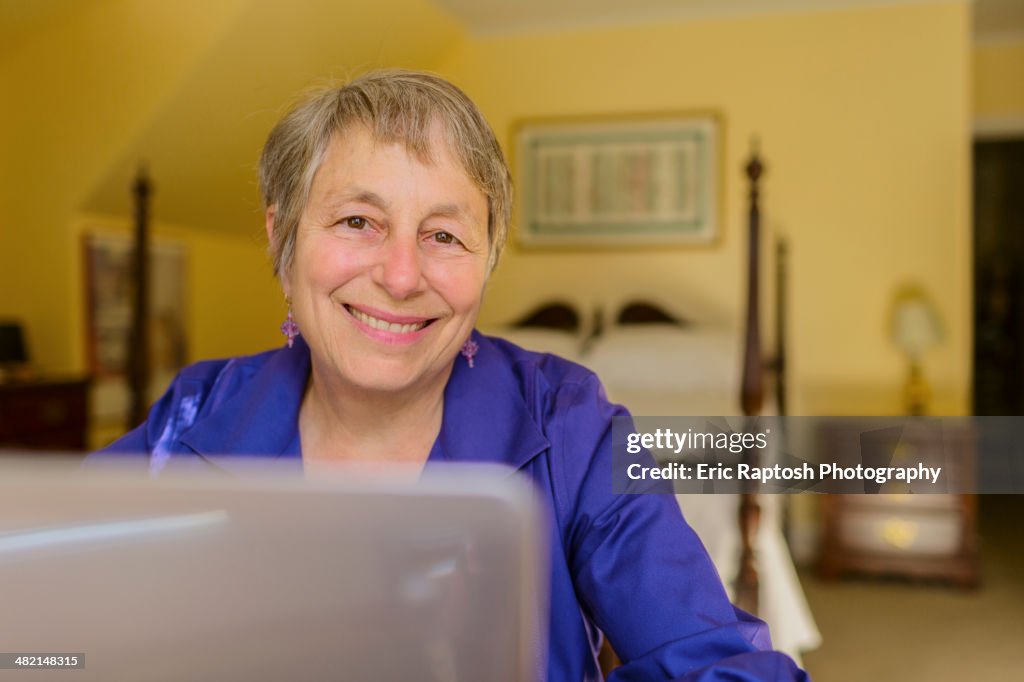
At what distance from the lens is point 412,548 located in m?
0.36

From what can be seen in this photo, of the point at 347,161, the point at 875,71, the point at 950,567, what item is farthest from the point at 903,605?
the point at 347,161

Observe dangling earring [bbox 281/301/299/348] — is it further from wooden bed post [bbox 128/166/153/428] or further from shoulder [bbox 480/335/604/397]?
wooden bed post [bbox 128/166/153/428]

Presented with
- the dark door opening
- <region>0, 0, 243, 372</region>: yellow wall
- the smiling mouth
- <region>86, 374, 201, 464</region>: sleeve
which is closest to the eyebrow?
the smiling mouth

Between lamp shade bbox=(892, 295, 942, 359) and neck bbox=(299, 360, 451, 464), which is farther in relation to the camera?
lamp shade bbox=(892, 295, 942, 359)

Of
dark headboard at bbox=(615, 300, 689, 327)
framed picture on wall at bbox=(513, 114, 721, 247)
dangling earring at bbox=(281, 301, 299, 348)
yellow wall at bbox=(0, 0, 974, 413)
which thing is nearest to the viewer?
dangling earring at bbox=(281, 301, 299, 348)

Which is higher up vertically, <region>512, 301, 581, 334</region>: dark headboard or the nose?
the nose

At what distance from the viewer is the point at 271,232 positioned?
1.08m

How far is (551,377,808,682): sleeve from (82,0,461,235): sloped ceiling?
8.15ft

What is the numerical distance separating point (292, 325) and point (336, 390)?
5.9 inches

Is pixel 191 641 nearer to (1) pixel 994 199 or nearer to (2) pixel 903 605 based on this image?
(2) pixel 903 605

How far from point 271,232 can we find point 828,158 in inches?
141

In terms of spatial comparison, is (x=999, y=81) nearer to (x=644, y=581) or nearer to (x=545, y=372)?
(x=545, y=372)

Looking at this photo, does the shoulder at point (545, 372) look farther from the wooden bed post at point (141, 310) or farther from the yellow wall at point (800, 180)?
the yellow wall at point (800, 180)

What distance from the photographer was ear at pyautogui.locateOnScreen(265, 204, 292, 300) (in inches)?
41.8
